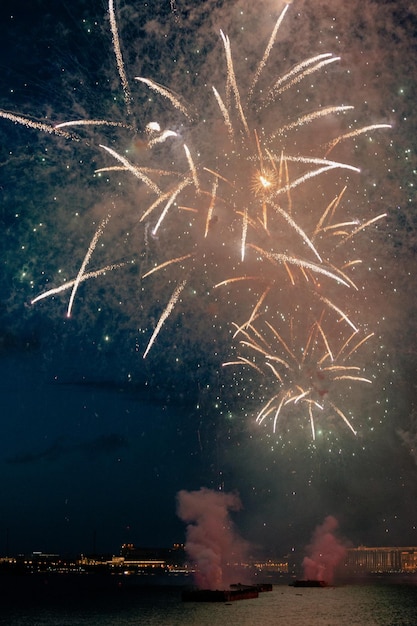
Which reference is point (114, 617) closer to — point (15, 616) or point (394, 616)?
point (15, 616)

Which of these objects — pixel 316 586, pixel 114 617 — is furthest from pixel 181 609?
pixel 316 586

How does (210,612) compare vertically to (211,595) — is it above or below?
below

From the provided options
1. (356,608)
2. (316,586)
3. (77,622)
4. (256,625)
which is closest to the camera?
(256,625)

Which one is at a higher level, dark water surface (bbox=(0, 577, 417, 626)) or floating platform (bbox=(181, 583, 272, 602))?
floating platform (bbox=(181, 583, 272, 602))

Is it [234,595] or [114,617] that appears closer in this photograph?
[114,617]

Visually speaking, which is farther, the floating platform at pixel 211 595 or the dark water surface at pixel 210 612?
the floating platform at pixel 211 595

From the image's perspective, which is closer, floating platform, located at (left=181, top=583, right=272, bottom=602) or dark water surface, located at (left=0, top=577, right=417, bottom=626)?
dark water surface, located at (left=0, top=577, right=417, bottom=626)

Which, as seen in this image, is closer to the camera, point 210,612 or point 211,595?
point 210,612

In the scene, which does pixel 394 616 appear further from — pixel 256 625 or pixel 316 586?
pixel 316 586

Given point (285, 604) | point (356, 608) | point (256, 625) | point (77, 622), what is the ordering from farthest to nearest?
point (285, 604) < point (356, 608) < point (77, 622) < point (256, 625)

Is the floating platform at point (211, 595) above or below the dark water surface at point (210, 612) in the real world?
above
